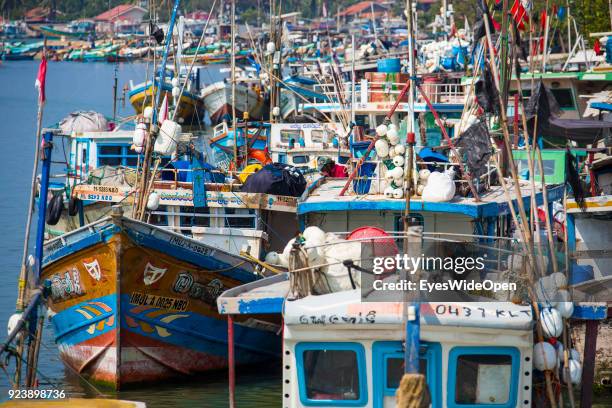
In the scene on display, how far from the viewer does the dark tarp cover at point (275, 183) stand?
1850 cm

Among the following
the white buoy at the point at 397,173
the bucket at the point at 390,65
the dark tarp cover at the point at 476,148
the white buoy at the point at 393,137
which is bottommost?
the white buoy at the point at 397,173

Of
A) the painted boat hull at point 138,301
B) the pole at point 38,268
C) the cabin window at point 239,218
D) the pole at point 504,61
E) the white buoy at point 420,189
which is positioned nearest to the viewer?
the pole at point 38,268

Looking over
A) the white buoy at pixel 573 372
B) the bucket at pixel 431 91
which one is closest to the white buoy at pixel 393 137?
the white buoy at pixel 573 372

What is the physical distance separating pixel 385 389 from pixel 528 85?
766 inches

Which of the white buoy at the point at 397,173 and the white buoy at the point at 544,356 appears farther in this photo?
the white buoy at the point at 397,173

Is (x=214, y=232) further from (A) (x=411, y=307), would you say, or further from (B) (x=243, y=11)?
(B) (x=243, y=11)

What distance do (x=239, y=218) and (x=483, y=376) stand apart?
7.69m

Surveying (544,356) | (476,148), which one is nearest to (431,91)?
(476,148)

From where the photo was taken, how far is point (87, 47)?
136 m

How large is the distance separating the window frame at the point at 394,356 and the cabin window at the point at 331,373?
0.13 meters

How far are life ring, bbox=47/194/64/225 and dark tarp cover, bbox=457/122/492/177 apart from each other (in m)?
7.24

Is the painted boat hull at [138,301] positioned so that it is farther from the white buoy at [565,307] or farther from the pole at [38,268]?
the white buoy at [565,307]

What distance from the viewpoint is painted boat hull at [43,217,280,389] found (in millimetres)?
15672

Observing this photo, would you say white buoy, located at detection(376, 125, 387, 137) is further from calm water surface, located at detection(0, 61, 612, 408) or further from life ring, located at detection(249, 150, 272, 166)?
life ring, located at detection(249, 150, 272, 166)
